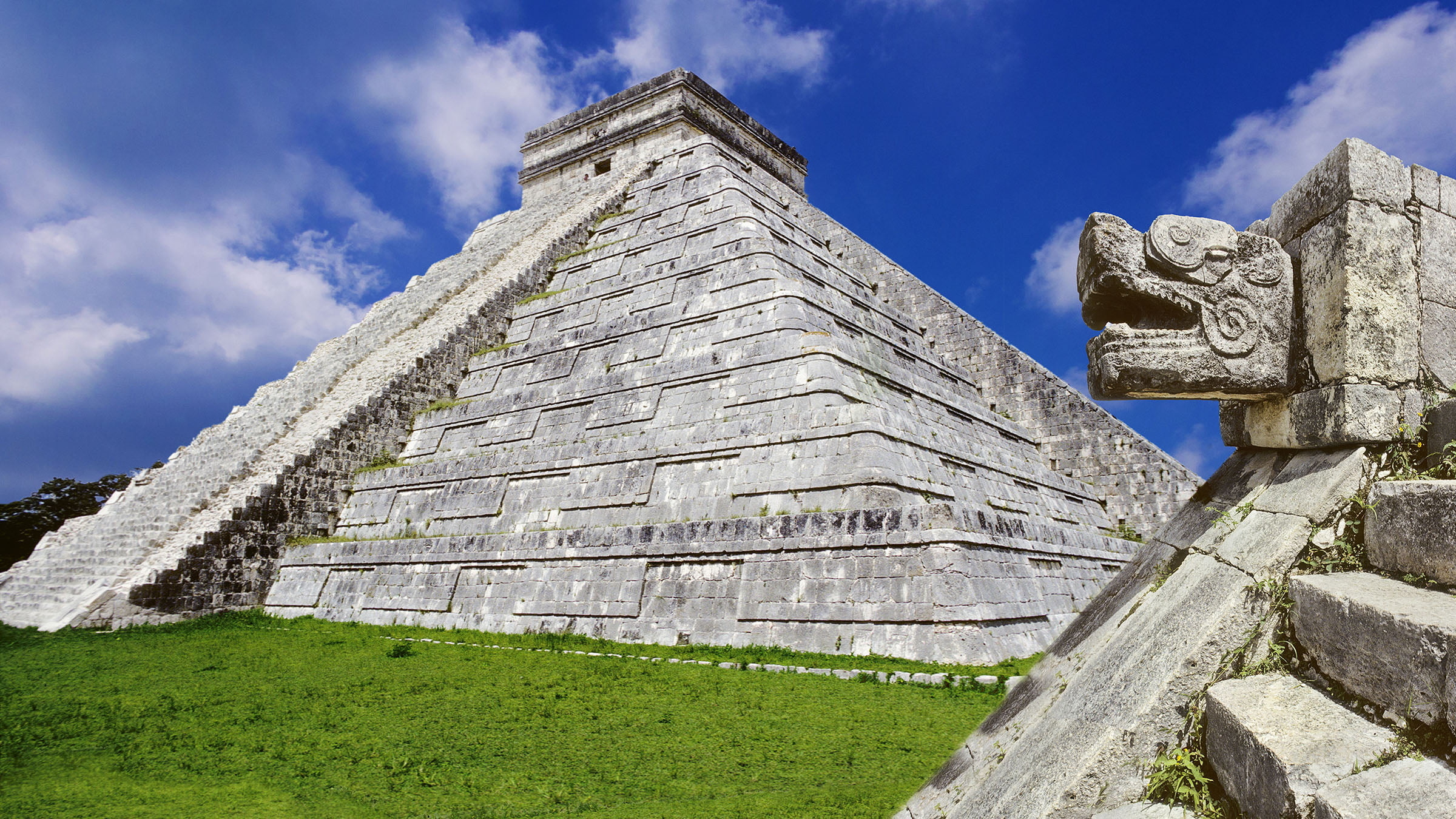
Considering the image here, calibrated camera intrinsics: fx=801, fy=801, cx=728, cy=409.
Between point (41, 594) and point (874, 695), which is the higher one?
point (874, 695)

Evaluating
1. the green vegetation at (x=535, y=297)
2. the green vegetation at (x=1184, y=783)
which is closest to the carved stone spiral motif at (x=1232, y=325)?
the green vegetation at (x=1184, y=783)

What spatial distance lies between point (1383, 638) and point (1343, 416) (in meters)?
1.01

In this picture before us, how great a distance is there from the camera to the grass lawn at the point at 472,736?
448 centimetres

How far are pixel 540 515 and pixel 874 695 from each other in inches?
239

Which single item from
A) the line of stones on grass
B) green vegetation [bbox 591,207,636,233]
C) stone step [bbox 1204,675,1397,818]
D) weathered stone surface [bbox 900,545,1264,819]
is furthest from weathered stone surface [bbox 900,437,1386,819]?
green vegetation [bbox 591,207,636,233]

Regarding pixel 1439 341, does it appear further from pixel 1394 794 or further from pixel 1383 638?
pixel 1394 794

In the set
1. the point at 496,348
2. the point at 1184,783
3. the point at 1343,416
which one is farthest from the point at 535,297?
the point at 1184,783

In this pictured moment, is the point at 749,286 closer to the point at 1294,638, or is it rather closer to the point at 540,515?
the point at 540,515

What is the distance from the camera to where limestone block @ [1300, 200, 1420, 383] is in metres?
2.72

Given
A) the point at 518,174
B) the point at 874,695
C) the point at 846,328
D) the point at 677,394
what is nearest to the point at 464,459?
the point at 677,394

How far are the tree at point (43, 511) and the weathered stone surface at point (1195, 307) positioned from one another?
2290 centimetres

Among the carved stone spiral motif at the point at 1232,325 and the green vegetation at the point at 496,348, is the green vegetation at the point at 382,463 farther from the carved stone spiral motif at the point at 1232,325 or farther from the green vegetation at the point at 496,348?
the carved stone spiral motif at the point at 1232,325

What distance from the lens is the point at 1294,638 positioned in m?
2.30

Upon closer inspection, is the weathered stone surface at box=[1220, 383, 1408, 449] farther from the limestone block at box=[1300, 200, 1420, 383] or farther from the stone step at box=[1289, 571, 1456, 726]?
the stone step at box=[1289, 571, 1456, 726]
